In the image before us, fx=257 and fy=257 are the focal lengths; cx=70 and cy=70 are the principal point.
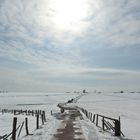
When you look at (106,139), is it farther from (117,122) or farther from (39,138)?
(39,138)

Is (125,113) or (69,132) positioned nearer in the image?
(69,132)

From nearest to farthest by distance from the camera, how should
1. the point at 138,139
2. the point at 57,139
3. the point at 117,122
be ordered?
the point at 57,139, the point at 117,122, the point at 138,139

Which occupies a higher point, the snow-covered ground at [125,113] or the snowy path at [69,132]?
the snowy path at [69,132]

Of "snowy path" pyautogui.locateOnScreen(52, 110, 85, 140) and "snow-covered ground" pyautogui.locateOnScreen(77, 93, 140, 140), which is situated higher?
"snowy path" pyautogui.locateOnScreen(52, 110, 85, 140)

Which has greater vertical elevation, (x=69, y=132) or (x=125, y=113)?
(x=69, y=132)

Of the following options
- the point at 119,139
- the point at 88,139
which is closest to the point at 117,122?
the point at 119,139

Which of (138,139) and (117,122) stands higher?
(117,122)

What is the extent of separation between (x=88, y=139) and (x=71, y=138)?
1094 millimetres

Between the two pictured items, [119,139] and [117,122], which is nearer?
[119,139]

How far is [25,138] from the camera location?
16.8 meters

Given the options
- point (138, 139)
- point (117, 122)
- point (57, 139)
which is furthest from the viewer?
point (138, 139)

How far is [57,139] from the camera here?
16141 mm

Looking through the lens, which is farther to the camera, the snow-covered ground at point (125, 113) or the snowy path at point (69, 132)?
the snow-covered ground at point (125, 113)

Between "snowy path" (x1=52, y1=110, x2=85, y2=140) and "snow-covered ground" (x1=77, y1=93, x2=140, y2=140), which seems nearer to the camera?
"snowy path" (x1=52, y1=110, x2=85, y2=140)
